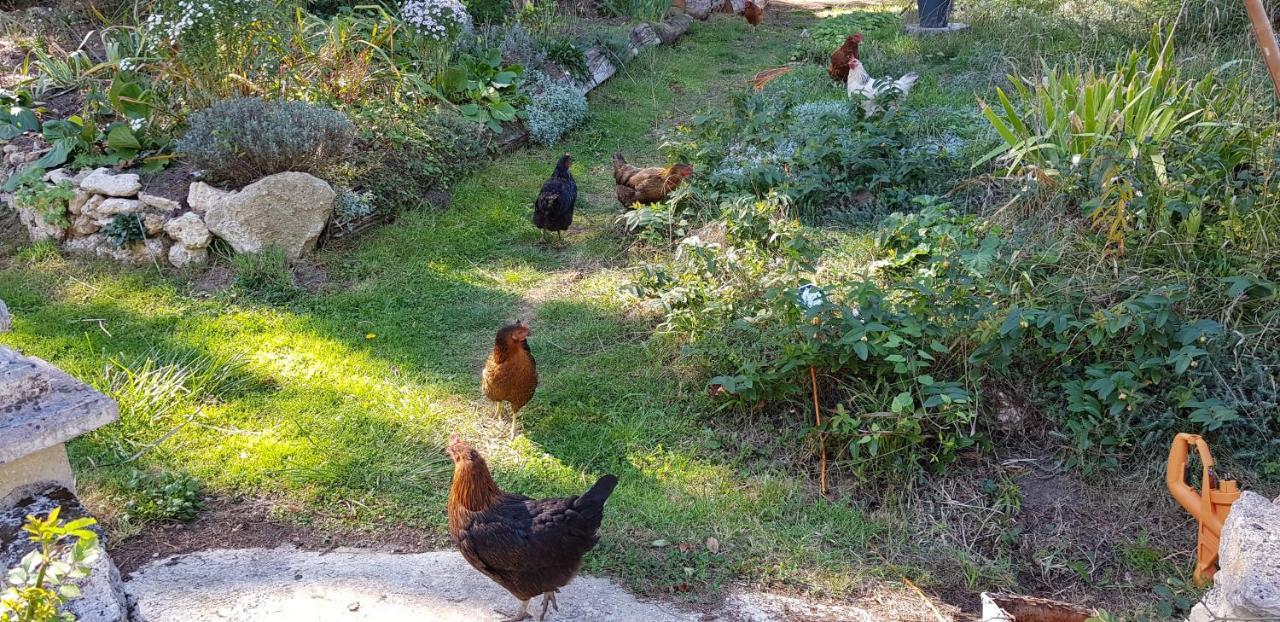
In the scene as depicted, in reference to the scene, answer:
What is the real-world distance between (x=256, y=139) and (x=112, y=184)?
1.05 meters

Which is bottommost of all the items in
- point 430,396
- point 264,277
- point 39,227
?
point 430,396

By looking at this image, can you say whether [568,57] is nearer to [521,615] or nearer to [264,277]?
[264,277]

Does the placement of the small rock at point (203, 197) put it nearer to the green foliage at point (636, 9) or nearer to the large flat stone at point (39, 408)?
the large flat stone at point (39, 408)

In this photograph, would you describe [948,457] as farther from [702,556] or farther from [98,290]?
[98,290]

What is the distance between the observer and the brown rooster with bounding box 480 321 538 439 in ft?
14.6

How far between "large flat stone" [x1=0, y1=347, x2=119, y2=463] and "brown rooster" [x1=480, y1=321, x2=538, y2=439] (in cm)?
197

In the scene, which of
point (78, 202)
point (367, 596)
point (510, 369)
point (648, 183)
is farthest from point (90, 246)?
point (367, 596)

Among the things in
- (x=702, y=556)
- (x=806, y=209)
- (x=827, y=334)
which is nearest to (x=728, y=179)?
(x=806, y=209)

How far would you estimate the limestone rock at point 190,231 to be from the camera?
6.23 metres

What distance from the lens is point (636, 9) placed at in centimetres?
1226

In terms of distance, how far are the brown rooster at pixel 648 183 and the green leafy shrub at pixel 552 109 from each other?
1.83 m

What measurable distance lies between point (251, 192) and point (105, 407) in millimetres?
3938

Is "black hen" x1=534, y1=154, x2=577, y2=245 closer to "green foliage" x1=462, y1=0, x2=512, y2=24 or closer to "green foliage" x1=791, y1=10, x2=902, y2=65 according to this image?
"green foliage" x1=462, y1=0, x2=512, y2=24

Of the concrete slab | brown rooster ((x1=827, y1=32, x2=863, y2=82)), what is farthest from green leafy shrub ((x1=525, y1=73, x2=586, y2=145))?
the concrete slab
